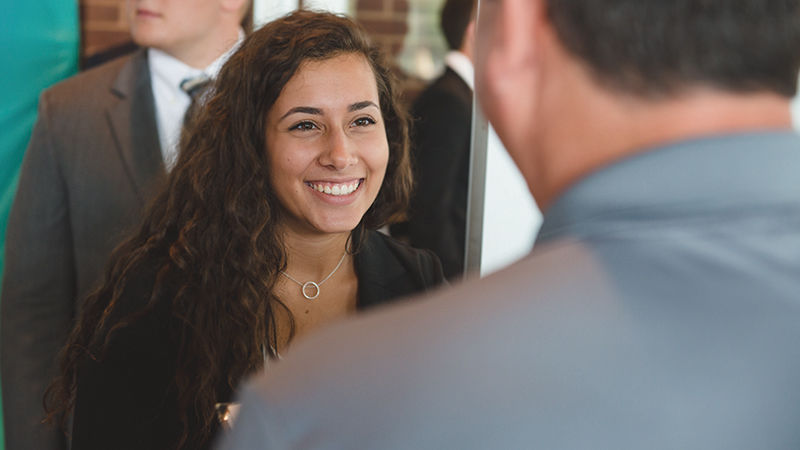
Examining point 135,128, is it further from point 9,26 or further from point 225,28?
point 9,26

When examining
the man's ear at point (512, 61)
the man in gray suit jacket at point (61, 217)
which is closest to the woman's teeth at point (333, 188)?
the man in gray suit jacket at point (61, 217)

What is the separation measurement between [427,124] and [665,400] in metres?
2.50

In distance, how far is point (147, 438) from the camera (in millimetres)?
1406

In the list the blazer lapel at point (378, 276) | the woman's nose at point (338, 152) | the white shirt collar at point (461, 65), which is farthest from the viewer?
the white shirt collar at point (461, 65)

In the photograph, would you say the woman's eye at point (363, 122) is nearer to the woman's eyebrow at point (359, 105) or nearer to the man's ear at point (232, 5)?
the woman's eyebrow at point (359, 105)

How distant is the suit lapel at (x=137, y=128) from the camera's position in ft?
6.82

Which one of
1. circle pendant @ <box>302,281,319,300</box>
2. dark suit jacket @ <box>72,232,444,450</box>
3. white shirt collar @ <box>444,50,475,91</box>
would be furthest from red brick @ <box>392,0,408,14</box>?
dark suit jacket @ <box>72,232,444,450</box>

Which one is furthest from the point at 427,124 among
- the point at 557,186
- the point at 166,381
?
the point at 557,186

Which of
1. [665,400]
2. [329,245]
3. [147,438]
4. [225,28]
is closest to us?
[665,400]

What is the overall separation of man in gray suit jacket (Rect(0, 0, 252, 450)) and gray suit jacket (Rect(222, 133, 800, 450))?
5.15 ft

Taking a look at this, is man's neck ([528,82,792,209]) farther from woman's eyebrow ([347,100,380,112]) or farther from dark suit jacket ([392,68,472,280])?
dark suit jacket ([392,68,472,280])

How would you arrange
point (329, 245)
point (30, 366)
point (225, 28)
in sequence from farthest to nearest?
1. point (225, 28)
2. point (30, 366)
3. point (329, 245)

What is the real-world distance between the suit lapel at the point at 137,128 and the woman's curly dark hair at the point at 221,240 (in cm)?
41

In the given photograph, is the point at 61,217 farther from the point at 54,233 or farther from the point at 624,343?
the point at 624,343
